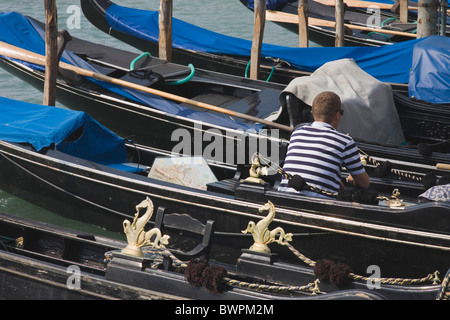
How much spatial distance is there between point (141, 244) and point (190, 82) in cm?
353

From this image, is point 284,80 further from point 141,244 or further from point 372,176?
point 141,244

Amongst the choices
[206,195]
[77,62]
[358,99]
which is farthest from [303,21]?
[206,195]

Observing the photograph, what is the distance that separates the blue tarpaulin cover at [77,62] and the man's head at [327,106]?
1.83 m

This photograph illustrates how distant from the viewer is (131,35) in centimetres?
805

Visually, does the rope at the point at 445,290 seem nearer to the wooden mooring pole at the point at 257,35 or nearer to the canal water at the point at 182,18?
the wooden mooring pole at the point at 257,35

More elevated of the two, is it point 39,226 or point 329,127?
point 329,127

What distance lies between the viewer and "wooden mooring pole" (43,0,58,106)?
18.2 feet

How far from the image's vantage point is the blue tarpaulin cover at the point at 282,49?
660 cm

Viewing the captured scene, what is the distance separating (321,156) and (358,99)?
153 cm

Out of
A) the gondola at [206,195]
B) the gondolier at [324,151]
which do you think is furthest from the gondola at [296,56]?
the gondolier at [324,151]

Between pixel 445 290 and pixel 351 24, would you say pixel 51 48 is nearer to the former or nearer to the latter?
pixel 445 290

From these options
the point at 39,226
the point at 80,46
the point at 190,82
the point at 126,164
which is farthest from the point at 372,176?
the point at 80,46

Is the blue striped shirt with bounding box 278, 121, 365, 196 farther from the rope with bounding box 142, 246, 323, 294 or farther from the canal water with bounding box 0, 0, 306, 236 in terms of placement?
the canal water with bounding box 0, 0, 306, 236

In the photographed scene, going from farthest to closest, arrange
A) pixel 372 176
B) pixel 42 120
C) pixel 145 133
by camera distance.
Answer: pixel 145 133 → pixel 42 120 → pixel 372 176
